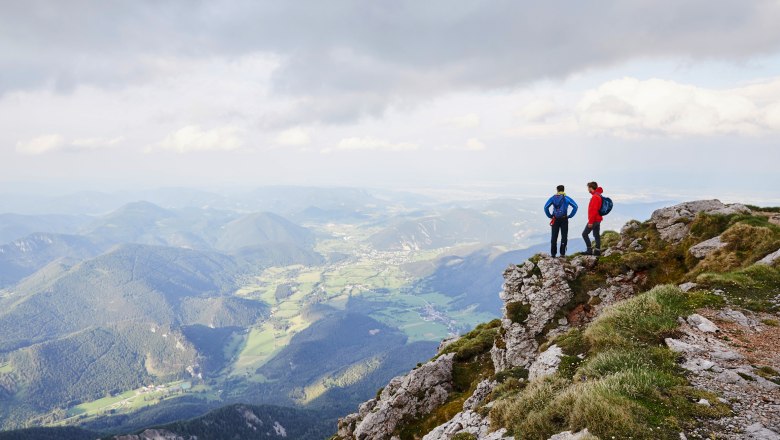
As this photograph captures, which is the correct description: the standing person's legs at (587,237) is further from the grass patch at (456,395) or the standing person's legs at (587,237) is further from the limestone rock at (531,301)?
the grass patch at (456,395)

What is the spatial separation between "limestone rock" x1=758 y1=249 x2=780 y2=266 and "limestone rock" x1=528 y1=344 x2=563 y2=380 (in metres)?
13.7

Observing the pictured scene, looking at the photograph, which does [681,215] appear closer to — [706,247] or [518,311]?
[706,247]

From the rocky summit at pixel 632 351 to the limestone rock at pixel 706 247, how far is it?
12 cm

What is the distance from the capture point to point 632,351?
1383cm

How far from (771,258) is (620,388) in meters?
17.6

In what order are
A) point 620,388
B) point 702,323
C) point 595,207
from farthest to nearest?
point 595,207 < point 702,323 < point 620,388

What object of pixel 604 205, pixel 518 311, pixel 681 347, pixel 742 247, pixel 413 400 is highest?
pixel 604 205

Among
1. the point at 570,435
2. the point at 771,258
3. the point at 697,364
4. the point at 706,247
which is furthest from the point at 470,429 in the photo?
the point at 706,247

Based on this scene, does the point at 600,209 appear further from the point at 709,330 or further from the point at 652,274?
the point at 709,330

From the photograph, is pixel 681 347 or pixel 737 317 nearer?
pixel 681 347

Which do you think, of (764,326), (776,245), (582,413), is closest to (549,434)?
(582,413)

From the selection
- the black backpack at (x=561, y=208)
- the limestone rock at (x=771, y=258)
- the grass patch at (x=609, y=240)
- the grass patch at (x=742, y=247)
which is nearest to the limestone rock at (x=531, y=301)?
the black backpack at (x=561, y=208)

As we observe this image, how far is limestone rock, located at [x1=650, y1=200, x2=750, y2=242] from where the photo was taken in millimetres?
28469

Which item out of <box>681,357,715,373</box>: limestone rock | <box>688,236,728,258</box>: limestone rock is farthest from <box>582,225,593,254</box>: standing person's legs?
<box>681,357,715,373</box>: limestone rock
